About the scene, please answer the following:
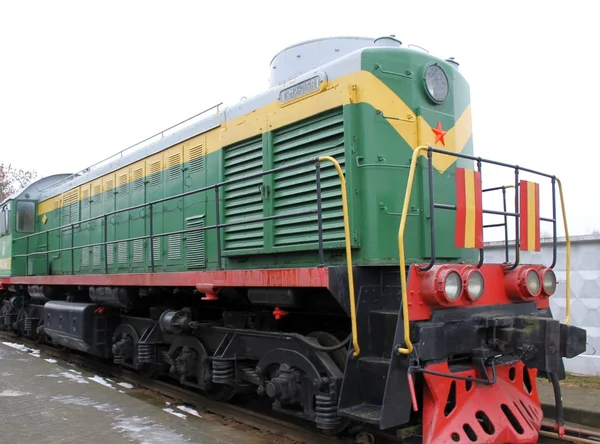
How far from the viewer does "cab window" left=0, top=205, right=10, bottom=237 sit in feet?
38.2

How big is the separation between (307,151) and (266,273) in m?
1.24

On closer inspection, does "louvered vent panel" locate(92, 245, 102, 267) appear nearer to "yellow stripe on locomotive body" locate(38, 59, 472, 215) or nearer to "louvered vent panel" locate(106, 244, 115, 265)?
"louvered vent panel" locate(106, 244, 115, 265)

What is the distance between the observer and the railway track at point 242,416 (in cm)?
499

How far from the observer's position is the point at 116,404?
615 cm

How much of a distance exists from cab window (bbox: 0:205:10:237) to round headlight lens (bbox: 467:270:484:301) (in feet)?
34.8

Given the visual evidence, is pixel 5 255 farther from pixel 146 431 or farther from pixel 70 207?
pixel 146 431

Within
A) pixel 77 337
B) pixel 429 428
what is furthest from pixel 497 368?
pixel 77 337

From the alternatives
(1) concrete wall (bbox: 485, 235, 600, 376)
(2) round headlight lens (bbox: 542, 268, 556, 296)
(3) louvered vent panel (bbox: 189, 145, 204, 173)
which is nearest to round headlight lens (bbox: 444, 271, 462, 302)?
(2) round headlight lens (bbox: 542, 268, 556, 296)

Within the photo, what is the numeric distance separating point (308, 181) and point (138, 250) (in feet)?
12.6

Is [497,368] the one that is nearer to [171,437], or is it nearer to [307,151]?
[307,151]

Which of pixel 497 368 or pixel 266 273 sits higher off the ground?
pixel 266 273

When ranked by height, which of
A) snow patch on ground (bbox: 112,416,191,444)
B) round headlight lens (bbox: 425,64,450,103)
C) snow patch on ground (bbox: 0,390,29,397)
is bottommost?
snow patch on ground (bbox: 0,390,29,397)

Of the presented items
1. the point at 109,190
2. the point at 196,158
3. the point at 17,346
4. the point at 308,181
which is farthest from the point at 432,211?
Result: the point at 17,346

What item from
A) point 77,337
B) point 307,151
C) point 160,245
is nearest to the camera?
point 307,151
